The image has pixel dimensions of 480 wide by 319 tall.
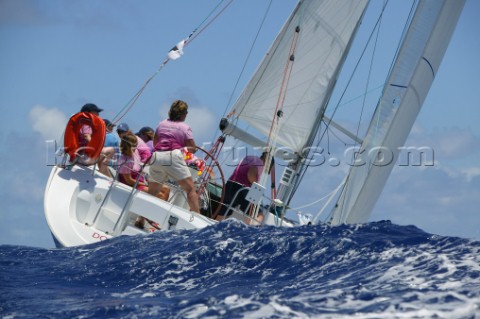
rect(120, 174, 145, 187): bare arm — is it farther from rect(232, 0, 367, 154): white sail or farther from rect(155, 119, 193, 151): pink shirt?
rect(232, 0, 367, 154): white sail

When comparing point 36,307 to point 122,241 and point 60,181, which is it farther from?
point 60,181

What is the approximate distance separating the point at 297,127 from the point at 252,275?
4552 millimetres

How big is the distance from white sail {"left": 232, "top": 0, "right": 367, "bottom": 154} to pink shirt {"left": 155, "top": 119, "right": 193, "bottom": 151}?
1791 mm

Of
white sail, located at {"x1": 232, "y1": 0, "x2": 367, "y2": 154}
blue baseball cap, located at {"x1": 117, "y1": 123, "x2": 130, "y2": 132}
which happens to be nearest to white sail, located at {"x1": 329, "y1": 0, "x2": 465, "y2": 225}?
white sail, located at {"x1": 232, "y1": 0, "x2": 367, "y2": 154}

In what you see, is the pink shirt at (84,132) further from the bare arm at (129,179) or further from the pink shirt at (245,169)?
the pink shirt at (245,169)

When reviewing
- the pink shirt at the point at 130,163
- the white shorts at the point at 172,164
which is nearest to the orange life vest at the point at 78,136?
the pink shirt at the point at 130,163

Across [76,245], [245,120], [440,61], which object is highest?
[440,61]

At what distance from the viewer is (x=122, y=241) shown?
927 cm

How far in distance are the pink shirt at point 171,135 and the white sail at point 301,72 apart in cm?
179

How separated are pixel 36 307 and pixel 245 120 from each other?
18.0 ft

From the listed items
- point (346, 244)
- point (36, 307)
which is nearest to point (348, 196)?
point (346, 244)

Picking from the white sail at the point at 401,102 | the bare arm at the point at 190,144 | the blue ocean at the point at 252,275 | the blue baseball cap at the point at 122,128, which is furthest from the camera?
the blue baseball cap at the point at 122,128

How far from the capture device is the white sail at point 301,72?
1166cm

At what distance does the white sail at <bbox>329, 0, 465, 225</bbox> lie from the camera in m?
10.1
